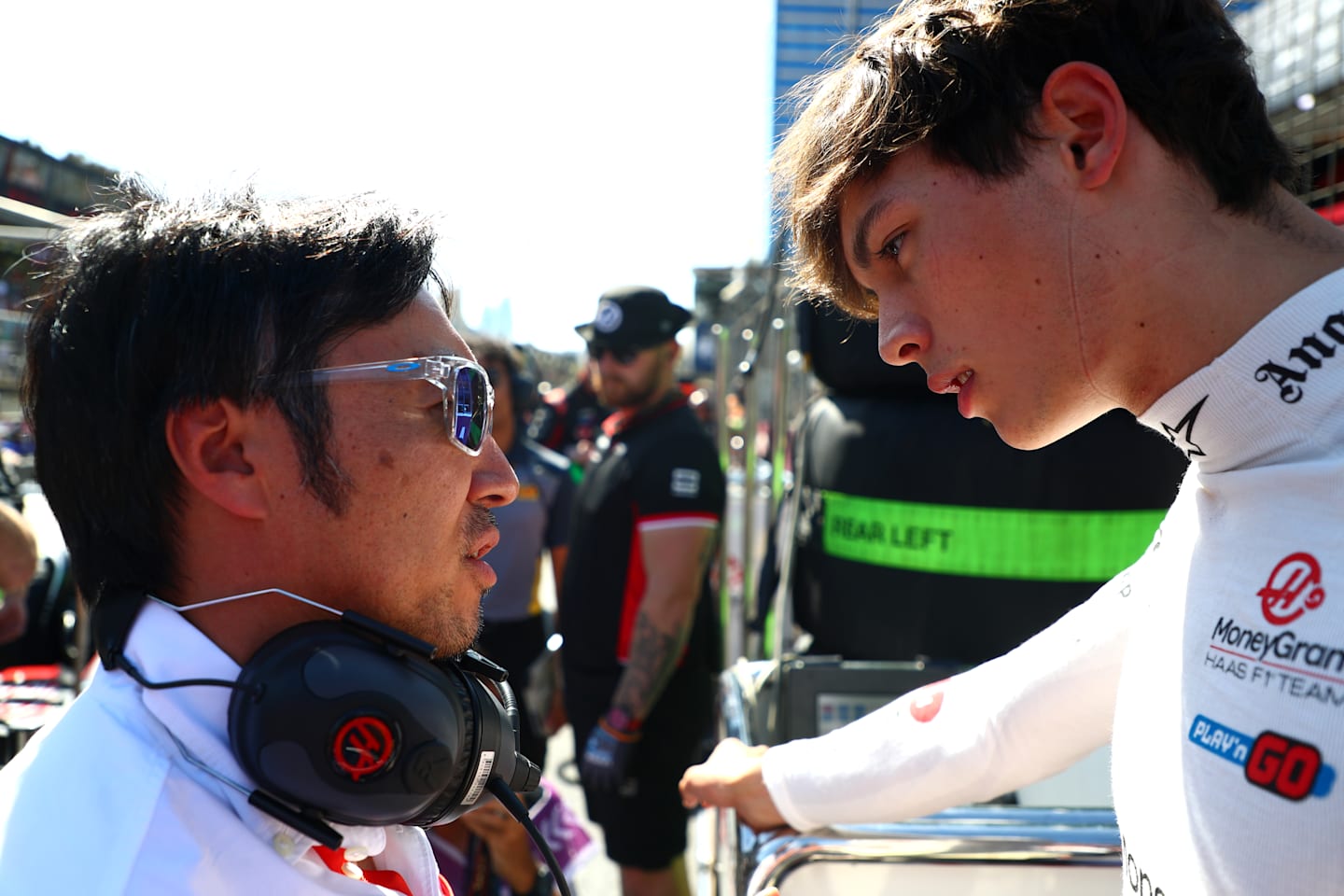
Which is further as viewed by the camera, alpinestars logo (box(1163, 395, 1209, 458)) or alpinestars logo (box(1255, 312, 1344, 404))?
alpinestars logo (box(1163, 395, 1209, 458))

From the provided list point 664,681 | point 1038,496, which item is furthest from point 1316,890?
point 664,681

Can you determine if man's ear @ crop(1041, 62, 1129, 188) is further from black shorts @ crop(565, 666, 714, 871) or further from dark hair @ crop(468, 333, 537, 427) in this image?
dark hair @ crop(468, 333, 537, 427)

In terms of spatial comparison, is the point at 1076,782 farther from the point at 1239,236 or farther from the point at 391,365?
the point at 391,365

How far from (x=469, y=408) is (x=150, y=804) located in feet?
1.75

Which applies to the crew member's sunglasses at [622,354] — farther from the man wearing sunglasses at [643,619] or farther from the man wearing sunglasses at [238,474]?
the man wearing sunglasses at [238,474]

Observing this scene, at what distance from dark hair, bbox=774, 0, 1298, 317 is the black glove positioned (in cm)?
234

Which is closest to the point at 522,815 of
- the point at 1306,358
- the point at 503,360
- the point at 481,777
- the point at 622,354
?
the point at 481,777

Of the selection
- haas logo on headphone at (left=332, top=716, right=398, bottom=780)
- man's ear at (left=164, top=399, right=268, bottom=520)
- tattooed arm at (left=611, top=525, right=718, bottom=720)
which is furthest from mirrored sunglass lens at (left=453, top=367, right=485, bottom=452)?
tattooed arm at (left=611, top=525, right=718, bottom=720)

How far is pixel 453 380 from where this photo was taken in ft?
3.89

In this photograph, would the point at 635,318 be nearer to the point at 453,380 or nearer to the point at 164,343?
the point at 453,380

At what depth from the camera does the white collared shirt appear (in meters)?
0.84

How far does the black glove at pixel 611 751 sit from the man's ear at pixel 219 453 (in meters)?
2.34

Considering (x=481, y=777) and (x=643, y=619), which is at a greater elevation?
(x=481, y=777)

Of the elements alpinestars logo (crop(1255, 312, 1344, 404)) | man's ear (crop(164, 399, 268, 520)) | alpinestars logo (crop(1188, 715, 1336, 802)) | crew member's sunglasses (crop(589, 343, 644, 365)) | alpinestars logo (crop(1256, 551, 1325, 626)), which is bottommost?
alpinestars logo (crop(1188, 715, 1336, 802))
